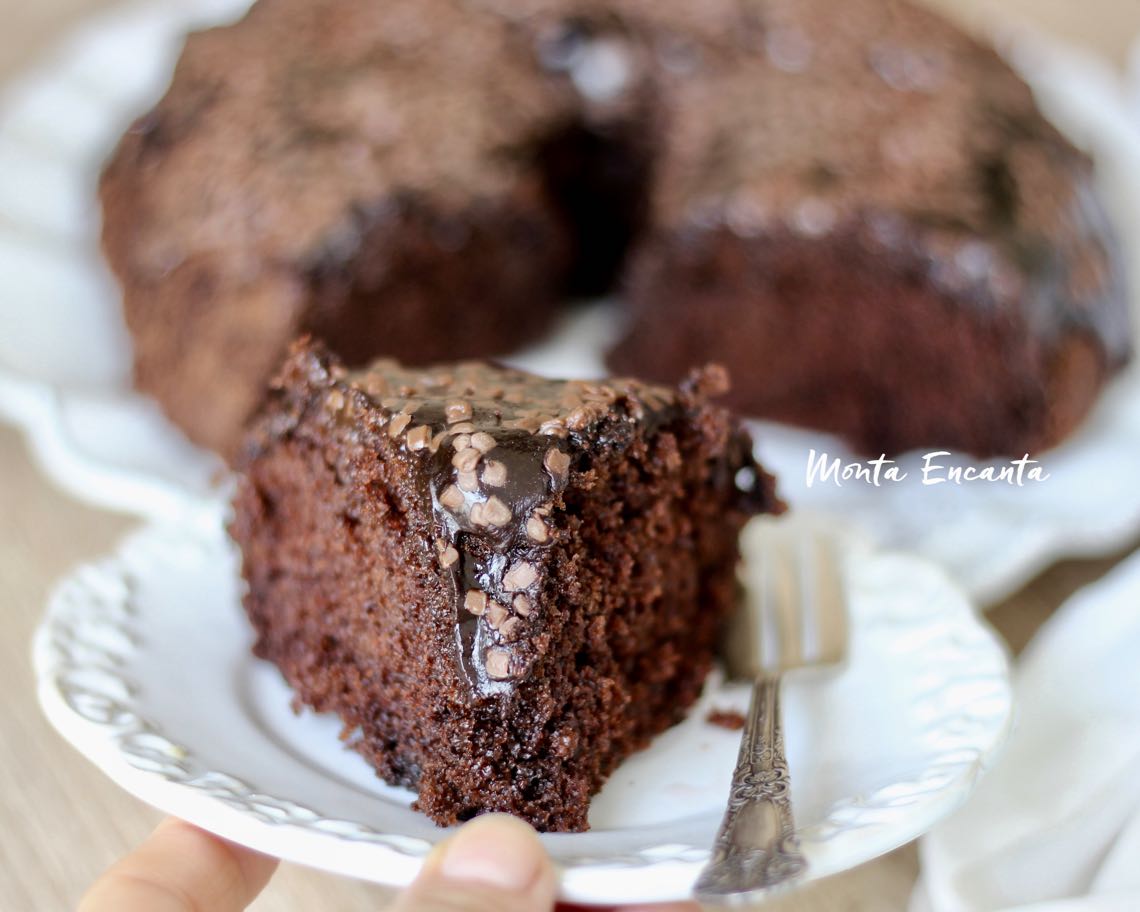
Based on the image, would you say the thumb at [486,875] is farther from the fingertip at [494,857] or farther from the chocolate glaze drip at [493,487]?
the chocolate glaze drip at [493,487]

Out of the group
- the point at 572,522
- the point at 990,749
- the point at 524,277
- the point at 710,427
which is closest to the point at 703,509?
the point at 710,427

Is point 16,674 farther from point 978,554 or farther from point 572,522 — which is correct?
point 978,554

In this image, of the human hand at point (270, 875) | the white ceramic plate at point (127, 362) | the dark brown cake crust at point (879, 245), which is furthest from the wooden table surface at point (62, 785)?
the dark brown cake crust at point (879, 245)

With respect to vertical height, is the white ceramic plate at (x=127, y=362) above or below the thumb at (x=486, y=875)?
below

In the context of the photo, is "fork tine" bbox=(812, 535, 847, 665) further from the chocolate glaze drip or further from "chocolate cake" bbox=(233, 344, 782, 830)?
the chocolate glaze drip

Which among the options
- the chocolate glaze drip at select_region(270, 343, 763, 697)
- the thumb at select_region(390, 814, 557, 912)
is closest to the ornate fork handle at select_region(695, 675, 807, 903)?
the thumb at select_region(390, 814, 557, 912)

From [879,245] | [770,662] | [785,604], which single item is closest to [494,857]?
[770,662]

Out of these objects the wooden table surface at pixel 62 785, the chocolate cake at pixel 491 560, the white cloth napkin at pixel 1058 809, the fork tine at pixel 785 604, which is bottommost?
the wooden table surface at pixel 62 785

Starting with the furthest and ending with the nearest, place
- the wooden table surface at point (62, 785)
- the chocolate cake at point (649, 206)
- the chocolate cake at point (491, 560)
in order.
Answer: the chocolate cake at point (649, 206) → the wooden table surface at point (62, 785) → the chocolate cake at point (491, 560)
